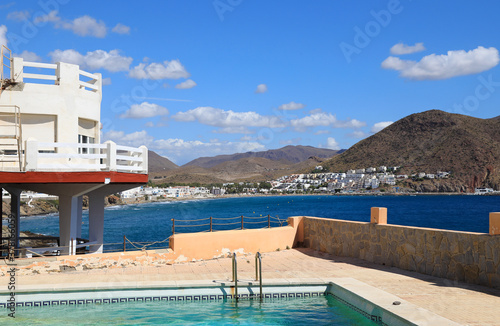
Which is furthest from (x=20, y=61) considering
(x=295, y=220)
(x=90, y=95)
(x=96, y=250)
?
(x=295, y=220)

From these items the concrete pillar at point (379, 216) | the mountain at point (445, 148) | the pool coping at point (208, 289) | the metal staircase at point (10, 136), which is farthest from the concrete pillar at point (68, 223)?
the mountain at point (445, 148)

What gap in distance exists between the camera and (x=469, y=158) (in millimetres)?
→ 159125

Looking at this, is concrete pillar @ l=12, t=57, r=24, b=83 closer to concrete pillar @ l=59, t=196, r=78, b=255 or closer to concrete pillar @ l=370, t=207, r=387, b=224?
concrete pillar @ l=59, t=196, r=78, b=255

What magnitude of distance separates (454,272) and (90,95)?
42.4ft

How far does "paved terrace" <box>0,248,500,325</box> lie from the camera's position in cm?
967

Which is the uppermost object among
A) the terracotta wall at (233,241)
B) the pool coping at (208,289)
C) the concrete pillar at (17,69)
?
the concrete pillar at (17,69)

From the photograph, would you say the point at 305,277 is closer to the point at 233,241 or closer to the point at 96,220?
the point at 233,241

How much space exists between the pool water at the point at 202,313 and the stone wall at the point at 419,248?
122 inches

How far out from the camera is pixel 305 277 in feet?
42.6

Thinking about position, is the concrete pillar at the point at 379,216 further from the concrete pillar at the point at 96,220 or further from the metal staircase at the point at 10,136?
the metal staircase at the point at 10,136

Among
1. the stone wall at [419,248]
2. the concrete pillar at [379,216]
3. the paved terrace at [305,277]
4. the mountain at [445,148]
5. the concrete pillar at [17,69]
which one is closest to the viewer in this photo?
the paved terrace at [305,277]

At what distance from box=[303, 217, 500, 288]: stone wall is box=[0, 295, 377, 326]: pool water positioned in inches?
122

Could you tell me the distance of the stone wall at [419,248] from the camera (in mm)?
11422

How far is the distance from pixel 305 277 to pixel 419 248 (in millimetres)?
3144
